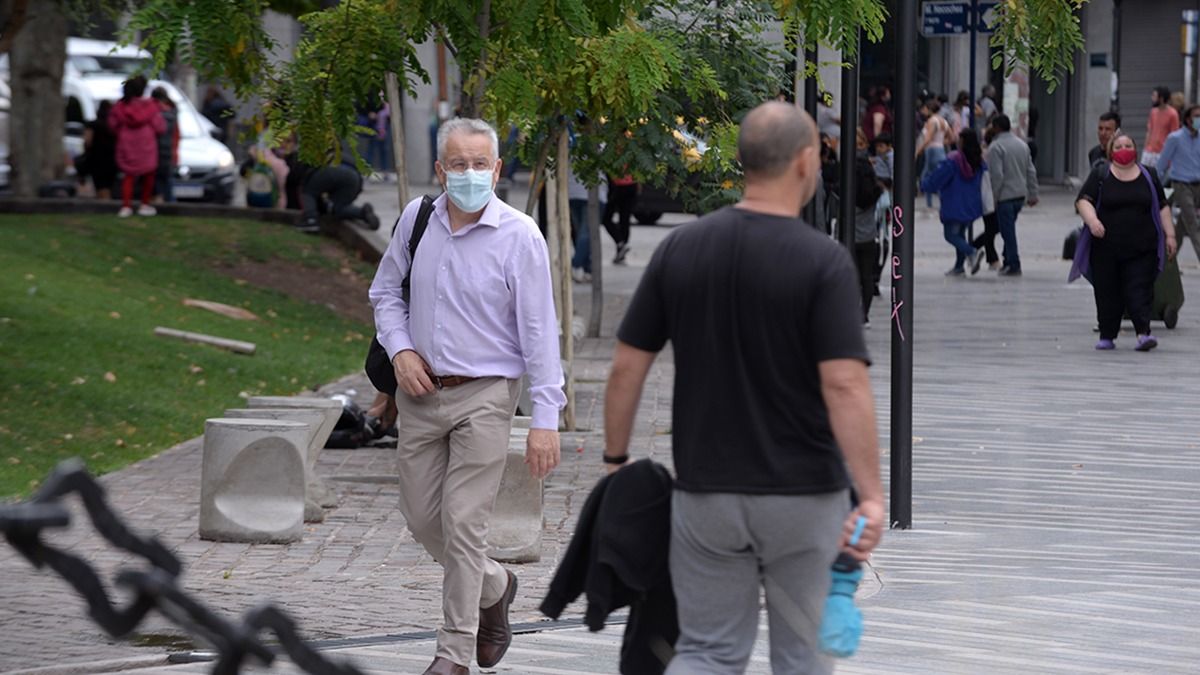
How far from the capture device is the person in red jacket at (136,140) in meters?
22.9

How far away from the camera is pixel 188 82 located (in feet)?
135

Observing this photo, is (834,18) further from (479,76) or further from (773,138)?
(773,138)

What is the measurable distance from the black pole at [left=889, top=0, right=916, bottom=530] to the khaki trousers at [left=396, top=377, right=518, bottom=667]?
2.98m

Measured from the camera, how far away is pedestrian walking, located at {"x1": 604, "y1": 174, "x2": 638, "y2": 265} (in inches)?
903

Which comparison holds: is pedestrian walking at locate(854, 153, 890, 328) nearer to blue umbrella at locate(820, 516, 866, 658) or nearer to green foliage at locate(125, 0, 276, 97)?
green foliage at locate(125, 0, 276, 97)

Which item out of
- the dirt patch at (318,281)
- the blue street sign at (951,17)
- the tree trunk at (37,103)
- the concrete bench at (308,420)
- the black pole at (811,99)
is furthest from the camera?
the blue street sign at (951,17)

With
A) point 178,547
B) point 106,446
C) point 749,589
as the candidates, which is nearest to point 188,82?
point 106,446

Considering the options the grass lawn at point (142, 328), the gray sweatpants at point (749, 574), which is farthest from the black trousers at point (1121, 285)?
the gray sweatpants at point (749, 574)

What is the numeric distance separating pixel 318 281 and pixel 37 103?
21.4 feet

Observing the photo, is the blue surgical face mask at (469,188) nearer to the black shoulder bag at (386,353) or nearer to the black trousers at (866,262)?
the black shoulder bag at (386,353)

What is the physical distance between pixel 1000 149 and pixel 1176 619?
16186 mm

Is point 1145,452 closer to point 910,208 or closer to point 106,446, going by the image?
point 910,208

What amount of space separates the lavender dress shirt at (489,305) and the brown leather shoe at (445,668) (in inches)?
29.3

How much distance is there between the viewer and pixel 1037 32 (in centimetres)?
995
